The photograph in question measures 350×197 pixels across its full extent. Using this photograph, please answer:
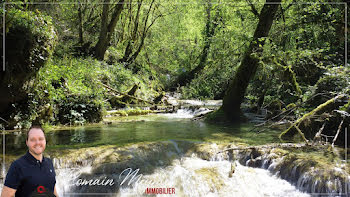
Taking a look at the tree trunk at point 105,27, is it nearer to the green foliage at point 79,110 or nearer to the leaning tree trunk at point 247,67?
the green foliage at point 79,110

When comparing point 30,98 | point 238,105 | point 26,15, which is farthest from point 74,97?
point 238,105

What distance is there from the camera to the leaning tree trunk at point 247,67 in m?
10.0

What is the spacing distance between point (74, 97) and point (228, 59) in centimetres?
659

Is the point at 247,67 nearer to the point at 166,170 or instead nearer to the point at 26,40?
the point at 166,170

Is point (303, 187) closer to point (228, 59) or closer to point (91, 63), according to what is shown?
point (228, 59)

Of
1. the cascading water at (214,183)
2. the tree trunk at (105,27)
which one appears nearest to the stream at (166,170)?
the cascading water at (214,183)

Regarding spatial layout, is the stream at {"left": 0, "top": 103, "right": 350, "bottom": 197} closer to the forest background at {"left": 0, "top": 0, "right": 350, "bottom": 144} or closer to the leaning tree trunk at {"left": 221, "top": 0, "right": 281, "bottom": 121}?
the forest background at {"left": 0, "top": 0, "right": 350, "bottom": 144}

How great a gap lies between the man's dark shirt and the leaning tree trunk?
8519 millimetres

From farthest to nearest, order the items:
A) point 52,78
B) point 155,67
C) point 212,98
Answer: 1. point 155,67
2. point 212,98
3. point 52,78

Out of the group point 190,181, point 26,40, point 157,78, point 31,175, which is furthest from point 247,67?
point 157,78

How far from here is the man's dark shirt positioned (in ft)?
6.82

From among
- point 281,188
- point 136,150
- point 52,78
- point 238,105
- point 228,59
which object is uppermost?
point 228,59

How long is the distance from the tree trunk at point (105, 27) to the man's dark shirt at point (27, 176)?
1492 centimetres

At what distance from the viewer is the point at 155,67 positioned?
24969 mm
